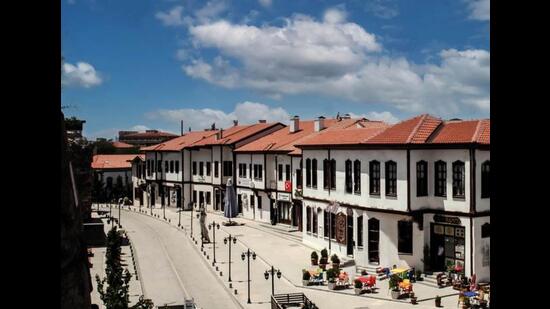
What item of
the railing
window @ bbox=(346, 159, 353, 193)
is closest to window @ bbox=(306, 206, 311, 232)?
window @ bbox=(346, 159, 353, 193)

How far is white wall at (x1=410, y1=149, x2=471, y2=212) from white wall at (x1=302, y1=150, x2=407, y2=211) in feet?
1.59

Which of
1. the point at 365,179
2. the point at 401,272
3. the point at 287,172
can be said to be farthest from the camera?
the point at 287,172

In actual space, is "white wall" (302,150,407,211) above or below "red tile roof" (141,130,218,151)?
below

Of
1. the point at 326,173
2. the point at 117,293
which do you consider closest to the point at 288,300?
the point at 117,293

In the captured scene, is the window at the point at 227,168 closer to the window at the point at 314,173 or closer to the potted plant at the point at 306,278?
the window at the point at 314,173

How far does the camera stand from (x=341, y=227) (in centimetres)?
3334

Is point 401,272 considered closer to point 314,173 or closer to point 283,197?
point 314,173

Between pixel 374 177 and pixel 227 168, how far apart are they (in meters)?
30.0

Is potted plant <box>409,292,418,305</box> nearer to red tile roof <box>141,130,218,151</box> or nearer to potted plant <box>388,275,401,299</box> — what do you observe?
potted plant <box>388,275,401,299</box>

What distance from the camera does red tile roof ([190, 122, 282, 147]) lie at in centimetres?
5833
